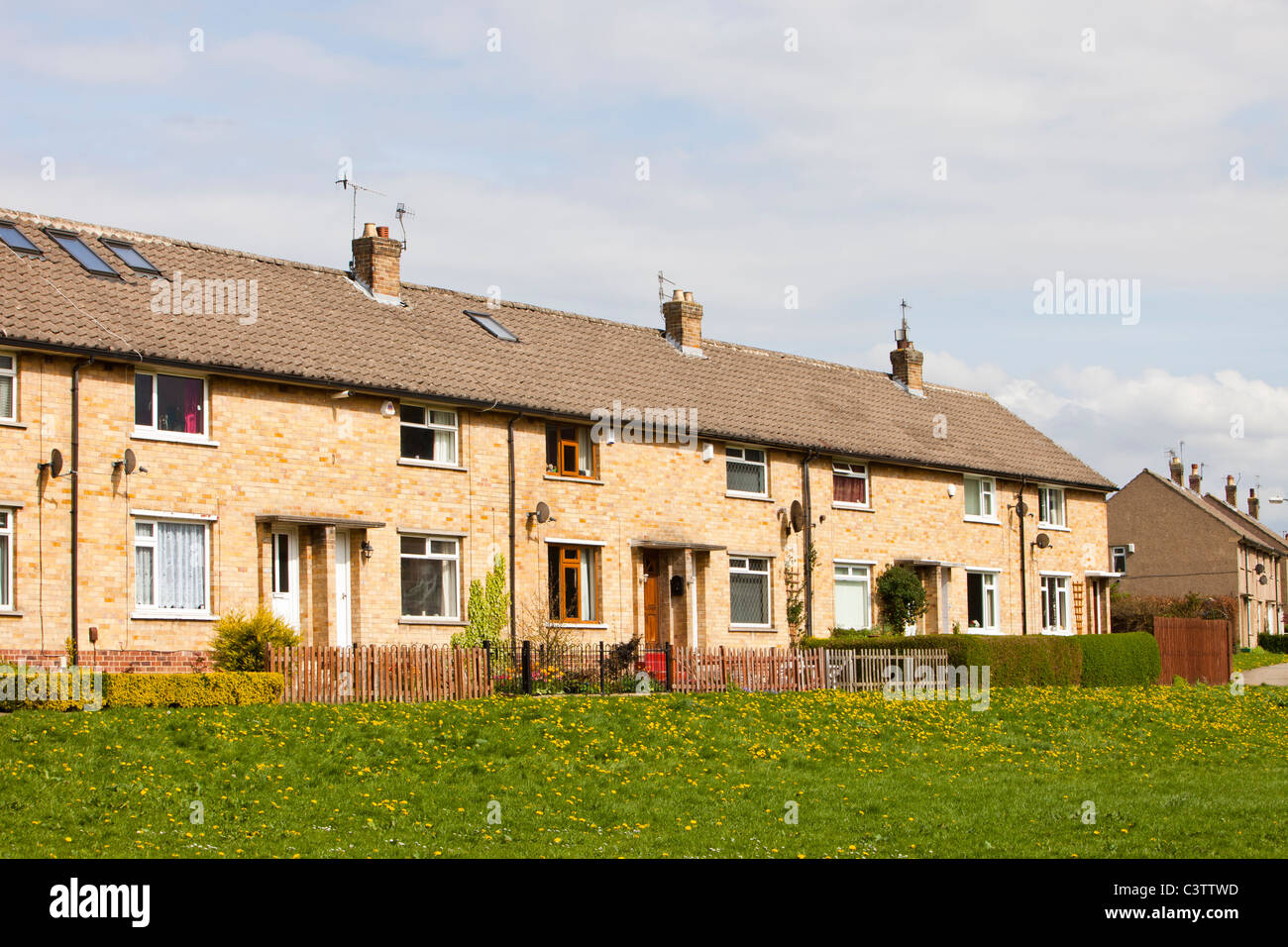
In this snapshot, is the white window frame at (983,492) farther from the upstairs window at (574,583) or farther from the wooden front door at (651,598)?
the upstairs window at (574,583)

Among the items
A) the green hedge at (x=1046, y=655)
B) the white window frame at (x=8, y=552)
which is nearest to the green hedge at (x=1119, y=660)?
the green hedge at (x=1046, y=655)

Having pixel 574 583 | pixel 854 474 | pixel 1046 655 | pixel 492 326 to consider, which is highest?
pixel 492 326

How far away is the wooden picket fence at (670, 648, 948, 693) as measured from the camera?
26438mm

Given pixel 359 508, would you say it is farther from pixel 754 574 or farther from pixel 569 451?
pixel 754 574

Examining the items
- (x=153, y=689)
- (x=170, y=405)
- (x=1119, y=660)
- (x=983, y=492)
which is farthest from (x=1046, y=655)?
(x=153, y=689)

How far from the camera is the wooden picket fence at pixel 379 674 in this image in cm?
2189

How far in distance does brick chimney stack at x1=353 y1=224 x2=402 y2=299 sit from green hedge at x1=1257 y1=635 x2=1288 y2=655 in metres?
48.0

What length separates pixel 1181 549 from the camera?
68312mm

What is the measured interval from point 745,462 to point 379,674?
529 inches

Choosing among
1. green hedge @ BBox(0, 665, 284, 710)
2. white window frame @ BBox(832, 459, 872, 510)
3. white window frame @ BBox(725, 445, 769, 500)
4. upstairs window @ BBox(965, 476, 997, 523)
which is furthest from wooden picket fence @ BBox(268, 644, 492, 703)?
upstairs window @ BBox(965, 476, 997, 523)

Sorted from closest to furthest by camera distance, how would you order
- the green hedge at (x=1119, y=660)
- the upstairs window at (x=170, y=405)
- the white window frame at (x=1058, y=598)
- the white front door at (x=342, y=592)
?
the upstairs window at (x=170, y=405) < the white front door at (x=342, y=592) < the green hedge at (x=1119, y=660) < the white window frame at (x=1058, y=598)

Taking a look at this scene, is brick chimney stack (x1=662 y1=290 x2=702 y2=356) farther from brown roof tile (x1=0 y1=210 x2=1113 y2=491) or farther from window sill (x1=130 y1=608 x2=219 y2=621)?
window sill (x1=130 y1=608 x2=219 y2=621)

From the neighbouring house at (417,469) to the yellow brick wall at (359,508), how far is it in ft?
0.15
